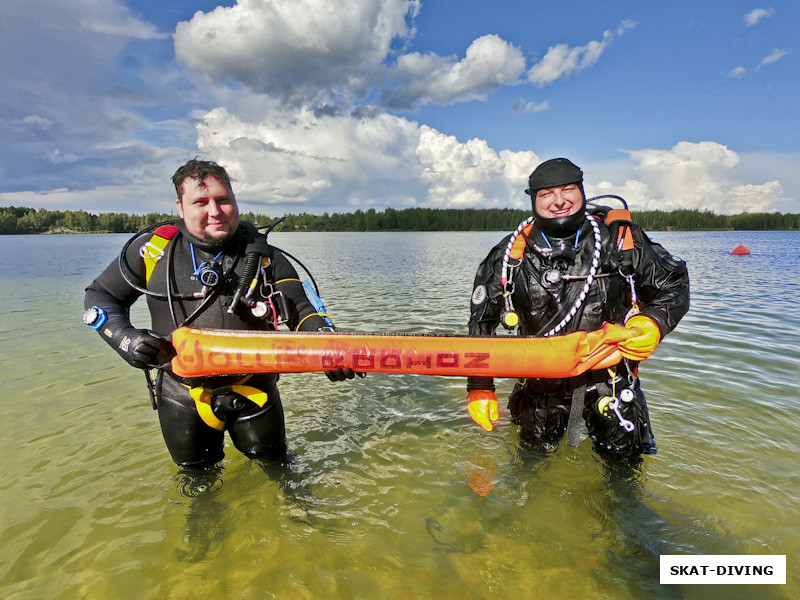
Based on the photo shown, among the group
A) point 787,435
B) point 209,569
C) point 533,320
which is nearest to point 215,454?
point 209,569

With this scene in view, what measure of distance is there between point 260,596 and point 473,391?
2279mm

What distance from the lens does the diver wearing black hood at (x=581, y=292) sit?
3.44 metres

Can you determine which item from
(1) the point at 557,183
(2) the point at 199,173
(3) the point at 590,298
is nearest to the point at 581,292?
(3) the point at 590,298

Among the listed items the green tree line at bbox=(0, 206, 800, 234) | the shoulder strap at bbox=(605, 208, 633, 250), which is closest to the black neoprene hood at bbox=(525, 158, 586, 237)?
the shoulder strap at bbox=(605, 208, 633, 250)

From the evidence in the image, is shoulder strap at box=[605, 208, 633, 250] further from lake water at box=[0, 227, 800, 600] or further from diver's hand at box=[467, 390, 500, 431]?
lake water at box=[0, 227, 800, 600]

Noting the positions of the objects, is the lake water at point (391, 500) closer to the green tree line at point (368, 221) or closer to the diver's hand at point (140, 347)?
the diver's hand at point (140, 347)

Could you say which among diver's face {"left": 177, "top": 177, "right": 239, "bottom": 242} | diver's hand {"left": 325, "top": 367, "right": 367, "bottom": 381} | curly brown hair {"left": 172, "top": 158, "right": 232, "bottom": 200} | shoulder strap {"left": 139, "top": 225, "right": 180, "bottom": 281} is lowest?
diver's hand {"left": 325, "top": 367, "right": 367, "bottom": 381}

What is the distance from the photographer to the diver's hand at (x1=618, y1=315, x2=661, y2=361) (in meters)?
3.18

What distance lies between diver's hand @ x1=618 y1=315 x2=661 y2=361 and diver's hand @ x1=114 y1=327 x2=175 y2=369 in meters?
3.55

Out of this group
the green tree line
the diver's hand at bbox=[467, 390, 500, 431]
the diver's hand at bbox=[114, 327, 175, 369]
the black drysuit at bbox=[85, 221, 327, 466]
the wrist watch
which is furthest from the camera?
the green tree line

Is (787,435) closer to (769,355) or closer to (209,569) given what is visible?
(769,355)

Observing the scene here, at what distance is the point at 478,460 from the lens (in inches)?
187

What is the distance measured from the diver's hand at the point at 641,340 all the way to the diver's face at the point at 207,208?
10.7ft

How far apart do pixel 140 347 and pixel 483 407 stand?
2.80m
